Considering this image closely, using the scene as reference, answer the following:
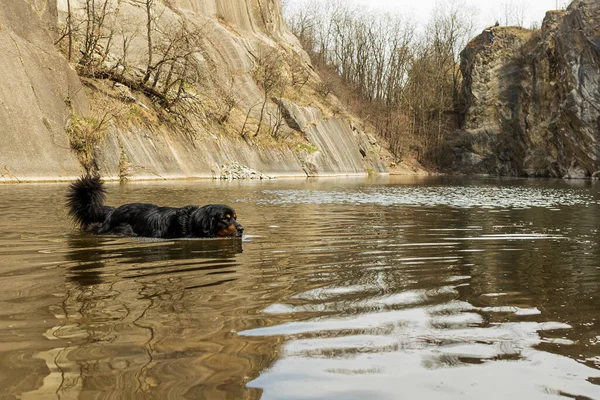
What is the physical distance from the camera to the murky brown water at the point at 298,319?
2906 mm

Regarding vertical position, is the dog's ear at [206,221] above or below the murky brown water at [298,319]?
above

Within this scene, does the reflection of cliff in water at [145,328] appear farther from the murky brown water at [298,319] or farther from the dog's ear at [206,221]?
the dog's ear at [206,221]

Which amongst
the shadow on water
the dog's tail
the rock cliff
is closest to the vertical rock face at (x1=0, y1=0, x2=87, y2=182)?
the rock cliff

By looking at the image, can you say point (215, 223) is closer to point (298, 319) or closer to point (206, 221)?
point (206, 221)

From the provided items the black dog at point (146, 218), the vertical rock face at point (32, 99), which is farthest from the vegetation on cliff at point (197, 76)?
the black dog at point (146, 218)

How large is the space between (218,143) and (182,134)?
347 cm

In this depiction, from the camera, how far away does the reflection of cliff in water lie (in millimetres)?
2891

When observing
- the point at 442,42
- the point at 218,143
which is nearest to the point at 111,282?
the point at 218,143

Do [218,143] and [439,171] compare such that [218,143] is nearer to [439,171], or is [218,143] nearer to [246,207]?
[246,207]

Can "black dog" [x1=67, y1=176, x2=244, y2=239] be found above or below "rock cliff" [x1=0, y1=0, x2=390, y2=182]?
below

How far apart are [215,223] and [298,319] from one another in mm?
5415

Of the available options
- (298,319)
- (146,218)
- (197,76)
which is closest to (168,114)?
(197,76)

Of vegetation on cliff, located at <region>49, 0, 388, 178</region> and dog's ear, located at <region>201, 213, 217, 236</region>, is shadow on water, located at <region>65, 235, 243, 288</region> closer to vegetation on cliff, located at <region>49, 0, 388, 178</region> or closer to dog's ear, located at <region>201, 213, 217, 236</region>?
dog's ear, located at <region>201, 213, 217, 236</region>

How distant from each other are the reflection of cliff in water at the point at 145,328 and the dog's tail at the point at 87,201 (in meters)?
3.20
